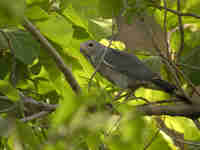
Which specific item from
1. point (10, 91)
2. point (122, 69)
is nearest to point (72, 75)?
point (10, 91)

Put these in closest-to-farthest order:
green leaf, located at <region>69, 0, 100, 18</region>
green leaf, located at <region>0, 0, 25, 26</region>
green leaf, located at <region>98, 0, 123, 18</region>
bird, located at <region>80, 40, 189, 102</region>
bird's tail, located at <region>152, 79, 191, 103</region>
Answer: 1. green leaf, located at <region>0, 0, 25, 26</region>
2. green leaf, located at <region>69, 0, 100, 18</region>
3. green leaf, located at <region>98, 0, 123, 18</region>
4. bird's tail, located at <region>152, 79, 191, 103</region>
5. bird, located at <region>80, 40, 189, 102</region>

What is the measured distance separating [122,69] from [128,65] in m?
0.04

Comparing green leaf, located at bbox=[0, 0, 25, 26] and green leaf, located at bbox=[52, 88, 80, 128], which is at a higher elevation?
green leaf, located at bbox=[0, 0, 25, 26]

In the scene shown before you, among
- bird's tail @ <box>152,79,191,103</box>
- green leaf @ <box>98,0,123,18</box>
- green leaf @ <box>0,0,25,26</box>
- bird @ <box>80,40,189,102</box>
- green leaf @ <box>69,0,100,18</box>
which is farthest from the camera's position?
bird @ <box>80,40,189,102</box>

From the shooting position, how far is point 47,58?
1.03m

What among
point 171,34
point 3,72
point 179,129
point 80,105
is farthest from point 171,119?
point 80,105

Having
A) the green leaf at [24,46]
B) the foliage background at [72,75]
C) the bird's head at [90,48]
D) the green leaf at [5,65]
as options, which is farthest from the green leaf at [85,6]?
the bird's head at [90,48]

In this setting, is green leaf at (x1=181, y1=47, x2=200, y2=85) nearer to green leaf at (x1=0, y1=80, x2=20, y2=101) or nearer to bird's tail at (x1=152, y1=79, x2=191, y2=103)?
bird's tail at (x1=152, y1=79, x2=191, y2=103)

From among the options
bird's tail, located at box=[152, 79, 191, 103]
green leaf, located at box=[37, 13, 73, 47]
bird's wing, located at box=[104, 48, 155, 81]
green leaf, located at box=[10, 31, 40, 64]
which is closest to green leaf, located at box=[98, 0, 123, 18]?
green leaf, located at box=[37, 13, 73, 47]

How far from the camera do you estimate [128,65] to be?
1.61 meters

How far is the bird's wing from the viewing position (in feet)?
4.77

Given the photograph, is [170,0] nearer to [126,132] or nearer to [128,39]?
[128,39]

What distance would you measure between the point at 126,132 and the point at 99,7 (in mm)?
645

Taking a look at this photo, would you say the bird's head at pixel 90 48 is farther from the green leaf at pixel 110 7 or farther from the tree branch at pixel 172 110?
the tree branch at pixel 172 110
